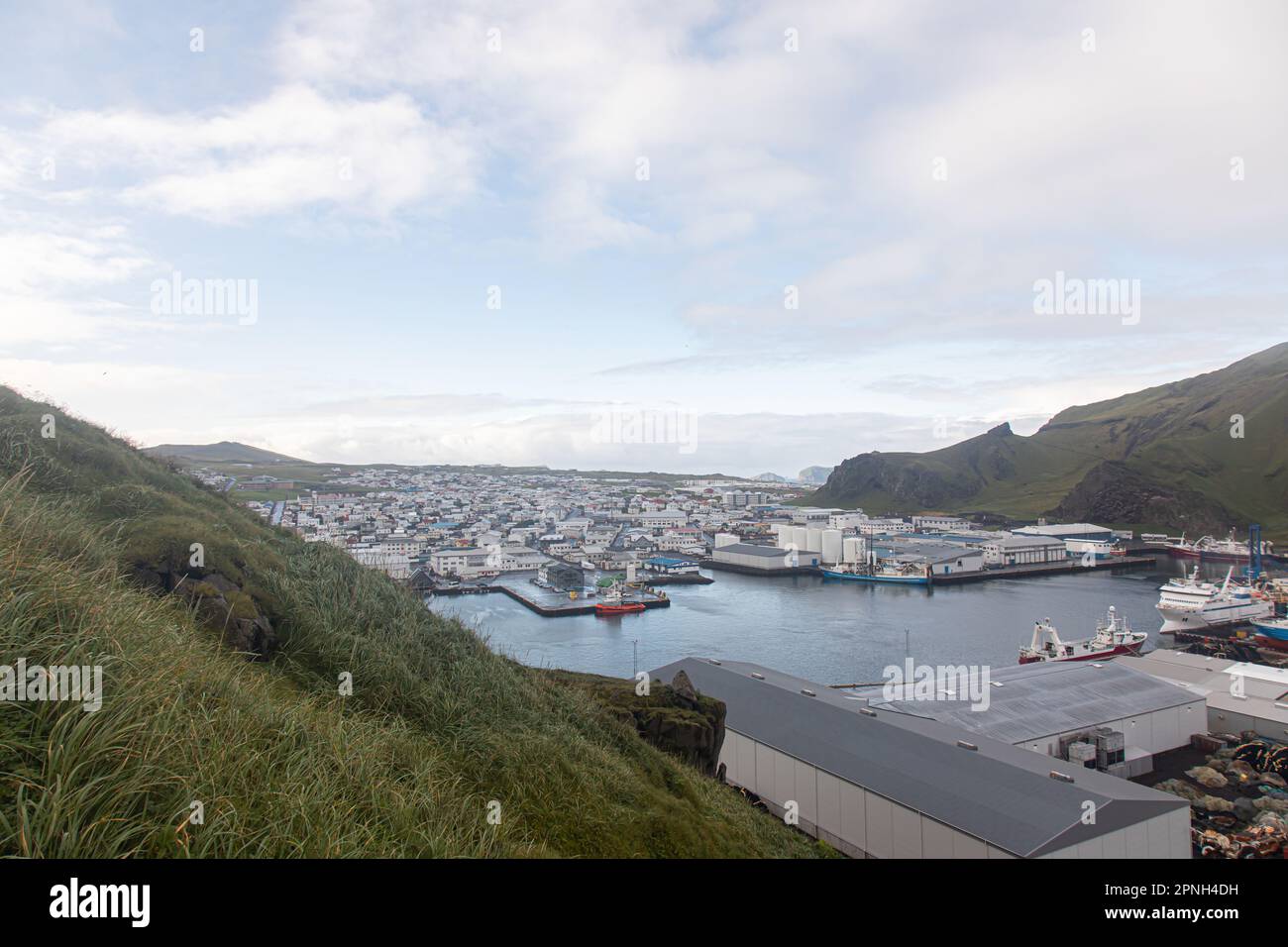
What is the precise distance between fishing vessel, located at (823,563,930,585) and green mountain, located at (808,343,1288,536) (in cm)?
2386

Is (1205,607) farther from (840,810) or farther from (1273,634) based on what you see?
(840,810)

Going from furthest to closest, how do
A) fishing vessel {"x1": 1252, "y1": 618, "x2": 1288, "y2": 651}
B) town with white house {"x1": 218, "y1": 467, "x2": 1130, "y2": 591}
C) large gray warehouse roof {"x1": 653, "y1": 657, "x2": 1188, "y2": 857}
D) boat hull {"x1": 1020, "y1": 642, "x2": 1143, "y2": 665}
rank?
town with white house {"x1": 218, "y1": 467, "x2": 1130, "y2": 591}
fishing vessel {"x1": 1252, "y1": 618, "x2": 1288, "y2": 651}
boat hull {"x1": 1020, "y1": 642, "x2": 1143, "y2": 665}
large gray warehouse roof {"x1": 653, "y1": 657, "x2": 1188, "y2": 857}

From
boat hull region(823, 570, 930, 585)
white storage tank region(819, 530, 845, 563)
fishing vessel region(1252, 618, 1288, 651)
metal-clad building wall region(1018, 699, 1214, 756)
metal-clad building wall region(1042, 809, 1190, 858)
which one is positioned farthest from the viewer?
white storage tank region(819, 530, 845, 563)

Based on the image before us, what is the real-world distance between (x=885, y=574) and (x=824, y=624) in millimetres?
11100

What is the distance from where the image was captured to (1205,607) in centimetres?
2005

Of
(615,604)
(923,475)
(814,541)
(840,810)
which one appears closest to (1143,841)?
(840,810)

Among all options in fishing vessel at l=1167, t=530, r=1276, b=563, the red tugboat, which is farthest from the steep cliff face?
the red tugboat

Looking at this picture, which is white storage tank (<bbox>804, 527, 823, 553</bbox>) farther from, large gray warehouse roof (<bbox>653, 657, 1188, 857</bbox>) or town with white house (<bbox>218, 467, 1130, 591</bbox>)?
large gray warehouse roof (<bbox>653, 657, 1188, 857</bbox>)

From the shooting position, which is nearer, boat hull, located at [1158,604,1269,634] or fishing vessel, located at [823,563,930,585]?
boat hull, located at [1158,604,1269,634]

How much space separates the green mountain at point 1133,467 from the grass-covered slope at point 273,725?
50752 millimetres

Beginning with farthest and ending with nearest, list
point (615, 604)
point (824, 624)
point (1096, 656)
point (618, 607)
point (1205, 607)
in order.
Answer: point (615, 604)
point (618, 607)
point (824, 624)
point (1205, 607)
point (1096, 656)

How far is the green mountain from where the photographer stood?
45094 millimetres
